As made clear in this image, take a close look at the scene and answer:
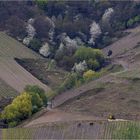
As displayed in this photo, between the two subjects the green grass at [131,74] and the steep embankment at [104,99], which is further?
the green grass at [131,74]

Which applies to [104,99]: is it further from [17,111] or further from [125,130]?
[125,130]

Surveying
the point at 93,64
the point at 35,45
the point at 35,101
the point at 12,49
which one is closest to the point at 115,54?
the point at 93,64

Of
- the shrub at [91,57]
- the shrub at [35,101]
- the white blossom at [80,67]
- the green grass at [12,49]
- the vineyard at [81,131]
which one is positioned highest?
the green grass at [12,49]

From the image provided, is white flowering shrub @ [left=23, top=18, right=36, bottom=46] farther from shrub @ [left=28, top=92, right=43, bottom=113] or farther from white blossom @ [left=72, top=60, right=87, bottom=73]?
shrub @ [left=28, top=92, right=43, bottom=113]

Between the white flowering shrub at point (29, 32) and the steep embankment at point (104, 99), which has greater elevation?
the white flowering shrub at point (29, 32)

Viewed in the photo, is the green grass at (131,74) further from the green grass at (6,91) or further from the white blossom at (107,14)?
the white blossom at (107,14)

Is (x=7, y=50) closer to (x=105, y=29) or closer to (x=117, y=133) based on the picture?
(x=105, y=29)

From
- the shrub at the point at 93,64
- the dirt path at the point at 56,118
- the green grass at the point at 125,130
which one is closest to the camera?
the green grass at the point at 125,130

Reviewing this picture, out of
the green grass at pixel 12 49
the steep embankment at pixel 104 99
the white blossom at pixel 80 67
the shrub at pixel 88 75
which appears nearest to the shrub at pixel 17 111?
the steep embankment at pixel 104 99
